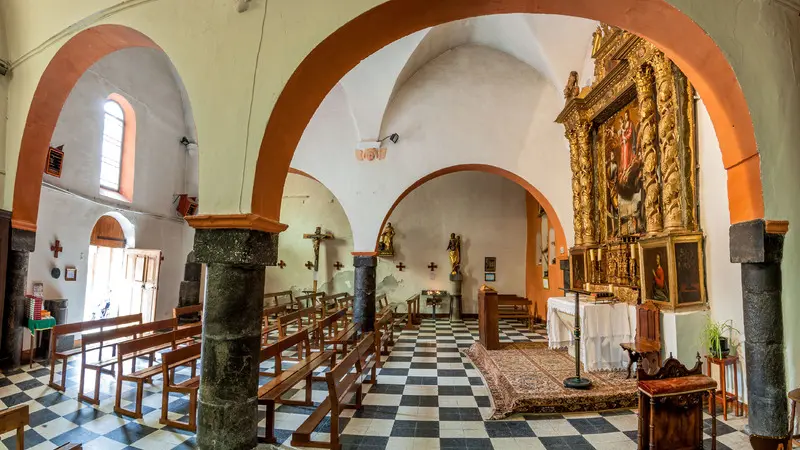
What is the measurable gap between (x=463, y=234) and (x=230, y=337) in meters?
10.5

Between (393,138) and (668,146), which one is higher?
(393,138)

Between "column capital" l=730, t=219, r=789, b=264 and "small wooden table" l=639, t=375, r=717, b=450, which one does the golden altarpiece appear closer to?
"column capital" l=730, t=219, r=789, b=264

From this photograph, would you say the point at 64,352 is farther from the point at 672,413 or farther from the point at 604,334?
the point at 604,334

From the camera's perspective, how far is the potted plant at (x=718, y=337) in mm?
4184

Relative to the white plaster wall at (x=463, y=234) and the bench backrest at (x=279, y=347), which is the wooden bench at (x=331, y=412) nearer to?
the bench backrest at (x=279, y=347)

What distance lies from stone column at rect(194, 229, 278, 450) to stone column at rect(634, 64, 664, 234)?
4.90 meters

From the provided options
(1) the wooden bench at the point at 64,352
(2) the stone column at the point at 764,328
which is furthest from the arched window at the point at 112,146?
(2) the stone column at the point at 764,328

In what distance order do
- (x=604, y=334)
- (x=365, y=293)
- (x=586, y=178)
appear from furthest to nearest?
1. (x=365, y=293)
2. (x=586, y=178)
3. (x=604, y=334)

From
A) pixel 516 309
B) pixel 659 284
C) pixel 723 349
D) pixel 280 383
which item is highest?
pixel 659 284

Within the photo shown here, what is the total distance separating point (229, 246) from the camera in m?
2.99

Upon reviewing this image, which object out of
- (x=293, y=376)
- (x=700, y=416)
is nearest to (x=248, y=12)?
(x=293, y=376)

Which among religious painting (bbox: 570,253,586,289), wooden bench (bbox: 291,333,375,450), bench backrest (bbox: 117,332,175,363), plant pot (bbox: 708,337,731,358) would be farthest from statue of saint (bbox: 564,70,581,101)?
bench backrest (bbox: 117,332,175,363)

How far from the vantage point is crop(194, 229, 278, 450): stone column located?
2.80m

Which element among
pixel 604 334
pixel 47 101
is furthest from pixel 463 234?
pixel 47 101
